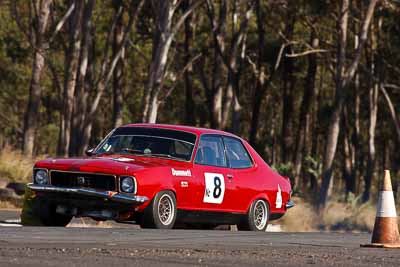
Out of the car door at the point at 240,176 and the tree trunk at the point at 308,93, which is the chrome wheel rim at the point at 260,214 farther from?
the tree trunk at the point at 308,93

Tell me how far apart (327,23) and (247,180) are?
104ft

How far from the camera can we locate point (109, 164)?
527 inches

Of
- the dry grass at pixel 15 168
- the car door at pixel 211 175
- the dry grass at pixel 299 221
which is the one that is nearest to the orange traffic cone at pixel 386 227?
the car door at pixel 211 175

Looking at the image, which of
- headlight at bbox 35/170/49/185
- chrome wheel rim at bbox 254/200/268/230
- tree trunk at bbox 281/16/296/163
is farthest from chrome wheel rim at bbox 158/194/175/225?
tree trunk at bbox 281/16/296/163

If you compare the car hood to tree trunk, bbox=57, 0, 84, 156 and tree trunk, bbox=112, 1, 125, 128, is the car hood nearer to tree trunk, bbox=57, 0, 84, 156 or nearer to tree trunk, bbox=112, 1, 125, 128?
tree trunk, bbox=57, 0, 84, 156

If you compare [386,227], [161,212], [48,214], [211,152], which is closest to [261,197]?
[211,152]

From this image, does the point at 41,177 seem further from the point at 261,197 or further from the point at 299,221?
the point at 299,221

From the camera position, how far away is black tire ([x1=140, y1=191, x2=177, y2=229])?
13336 mm

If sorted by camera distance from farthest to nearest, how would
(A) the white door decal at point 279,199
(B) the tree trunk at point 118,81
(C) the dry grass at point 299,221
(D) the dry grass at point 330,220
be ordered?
(B) the tree trunk at point 118,81, (D) the dry grass at point 330,220, (C) the dry grass at point 299,221, (A) the white door decal at point 279,199

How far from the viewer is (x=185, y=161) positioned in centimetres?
1427

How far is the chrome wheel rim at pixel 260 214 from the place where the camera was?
15.3m

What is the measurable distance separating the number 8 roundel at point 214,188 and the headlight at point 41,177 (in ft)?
6.43

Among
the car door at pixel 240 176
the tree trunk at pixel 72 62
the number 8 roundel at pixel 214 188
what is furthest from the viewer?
the tree trunk at pixel 72 62

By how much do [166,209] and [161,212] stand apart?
106 mm
